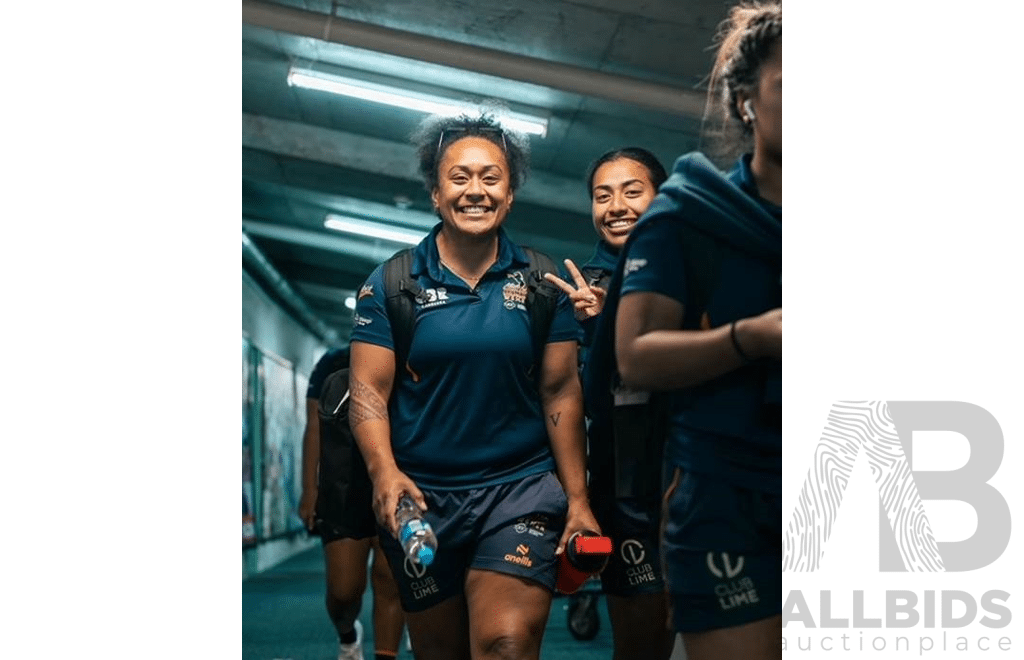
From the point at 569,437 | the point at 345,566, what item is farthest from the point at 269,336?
the point at 345,566

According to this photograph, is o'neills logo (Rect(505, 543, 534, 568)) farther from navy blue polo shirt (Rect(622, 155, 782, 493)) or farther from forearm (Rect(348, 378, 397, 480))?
navy blue polo shirt (Rect(622, 155, 782, 493))

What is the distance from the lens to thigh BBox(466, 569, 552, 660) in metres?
2.50

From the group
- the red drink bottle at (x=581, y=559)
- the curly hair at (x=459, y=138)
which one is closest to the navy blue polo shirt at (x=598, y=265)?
the curly hair at (x=459, y=138)

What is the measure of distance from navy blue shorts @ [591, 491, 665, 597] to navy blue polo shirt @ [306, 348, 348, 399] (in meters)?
0.59

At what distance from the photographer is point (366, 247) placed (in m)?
2.71

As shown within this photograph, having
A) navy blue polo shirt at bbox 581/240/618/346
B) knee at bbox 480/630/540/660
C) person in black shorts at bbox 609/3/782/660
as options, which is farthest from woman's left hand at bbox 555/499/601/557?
person in black shorts at bbox 609/3/782/660

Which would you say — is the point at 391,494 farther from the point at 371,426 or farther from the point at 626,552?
the point at 626,552

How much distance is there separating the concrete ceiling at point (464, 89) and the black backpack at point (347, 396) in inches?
2.7

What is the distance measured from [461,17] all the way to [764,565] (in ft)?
3.57

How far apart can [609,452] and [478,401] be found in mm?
277

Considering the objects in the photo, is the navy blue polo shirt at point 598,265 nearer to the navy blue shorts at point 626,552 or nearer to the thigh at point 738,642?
the navy blue shorts at point 626,552

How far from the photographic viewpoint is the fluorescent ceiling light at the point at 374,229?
2.68 meters
